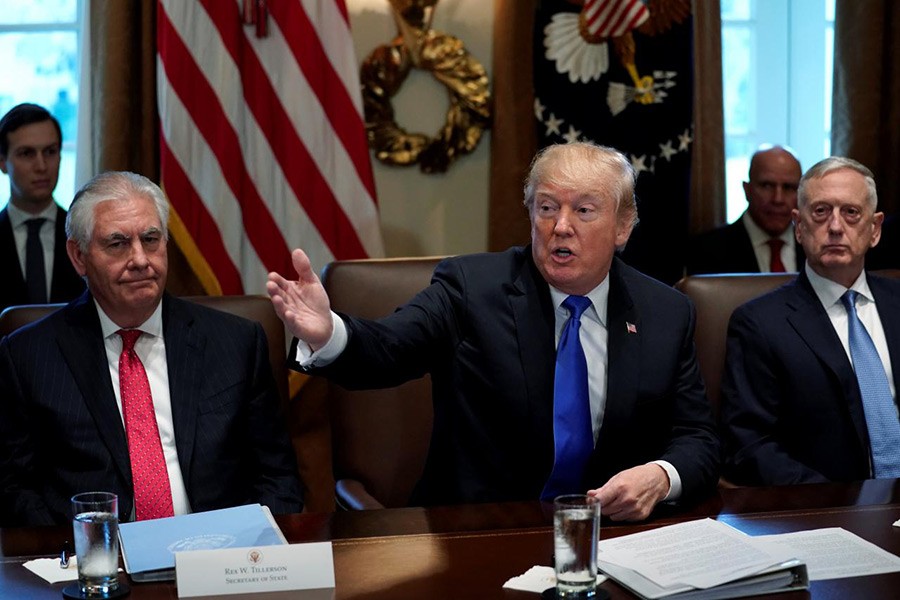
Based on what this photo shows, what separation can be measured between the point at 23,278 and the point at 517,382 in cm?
212

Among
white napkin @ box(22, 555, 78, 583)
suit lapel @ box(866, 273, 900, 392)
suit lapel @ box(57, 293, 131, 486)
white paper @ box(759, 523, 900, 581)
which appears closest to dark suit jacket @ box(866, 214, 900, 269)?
suit lapel @ box(866, 273, 900, 392)

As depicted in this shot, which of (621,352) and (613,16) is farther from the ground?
(613,16)

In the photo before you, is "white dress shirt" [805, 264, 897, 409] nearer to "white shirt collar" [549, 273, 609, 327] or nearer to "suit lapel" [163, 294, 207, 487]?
"white shirt collar" [549, 273, 609, 327]

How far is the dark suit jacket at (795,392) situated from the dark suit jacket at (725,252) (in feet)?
4.20

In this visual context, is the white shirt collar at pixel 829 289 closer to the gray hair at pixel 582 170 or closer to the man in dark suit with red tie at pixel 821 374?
the man in dark suit with red tie at pixel 821 374

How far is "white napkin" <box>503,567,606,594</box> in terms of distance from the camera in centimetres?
177

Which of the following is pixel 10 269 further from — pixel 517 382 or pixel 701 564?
pixel 701 564

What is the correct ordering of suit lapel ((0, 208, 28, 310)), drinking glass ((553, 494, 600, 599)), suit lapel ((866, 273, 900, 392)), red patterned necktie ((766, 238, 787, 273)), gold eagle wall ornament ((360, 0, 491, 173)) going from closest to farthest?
drinking glass ((553, 494, 600, 599)) → suit lapel ((866, 273, 900, 392)) → suit lapel ((0, 208, 28, 310)) → red patterned necktie ((766, 238, 787, 273)) → gold eagle wall ornament ((360, 0, 491, 173))

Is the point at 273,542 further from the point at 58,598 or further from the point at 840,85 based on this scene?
the point at 840,85

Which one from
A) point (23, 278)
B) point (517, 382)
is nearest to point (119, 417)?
point (517, 382)

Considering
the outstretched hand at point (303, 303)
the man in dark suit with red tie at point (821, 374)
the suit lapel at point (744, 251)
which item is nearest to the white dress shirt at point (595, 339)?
the man in dark suit with red tie at point (821, 374)

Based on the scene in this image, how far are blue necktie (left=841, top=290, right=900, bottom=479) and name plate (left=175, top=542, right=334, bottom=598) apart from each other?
1842mm

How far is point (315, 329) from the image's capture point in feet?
7.14

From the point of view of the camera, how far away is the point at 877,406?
3.10 m
